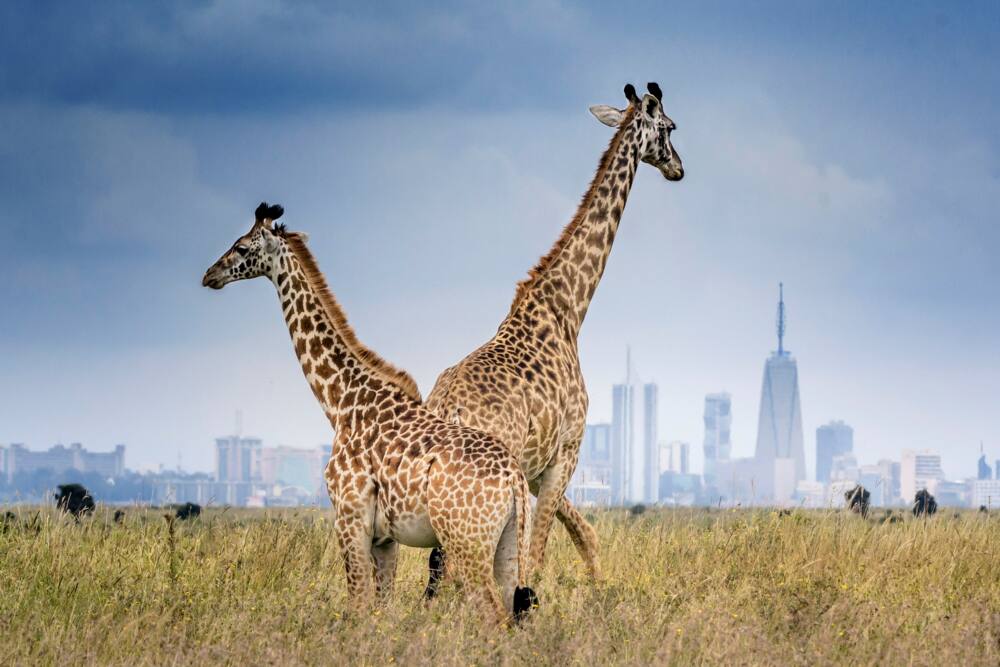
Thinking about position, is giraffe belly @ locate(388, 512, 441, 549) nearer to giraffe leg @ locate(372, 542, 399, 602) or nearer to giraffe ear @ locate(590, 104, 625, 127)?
giraffe leg @ locate(372, 542, 399, 602)

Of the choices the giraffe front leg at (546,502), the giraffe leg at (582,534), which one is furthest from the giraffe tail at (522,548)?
the giraffe leg at (582,534)

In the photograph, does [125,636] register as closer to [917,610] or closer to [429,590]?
[429,590]

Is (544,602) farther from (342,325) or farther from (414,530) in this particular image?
(342,325)

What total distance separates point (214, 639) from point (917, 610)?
232 inches

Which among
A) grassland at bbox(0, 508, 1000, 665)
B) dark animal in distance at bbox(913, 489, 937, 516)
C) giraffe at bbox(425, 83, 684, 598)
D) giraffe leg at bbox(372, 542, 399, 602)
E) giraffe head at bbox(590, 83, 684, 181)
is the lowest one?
grassland at bbox(0, 508, 1000, 665)

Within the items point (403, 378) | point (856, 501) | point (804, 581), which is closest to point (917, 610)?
point (804, 581)

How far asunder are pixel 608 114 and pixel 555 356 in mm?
2748

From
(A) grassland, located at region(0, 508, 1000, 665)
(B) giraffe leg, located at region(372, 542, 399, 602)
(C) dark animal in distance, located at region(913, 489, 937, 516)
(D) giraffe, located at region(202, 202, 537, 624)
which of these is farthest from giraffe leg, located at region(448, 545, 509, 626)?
(C) dark animal in distance, located at region(913, 489, 937, 516)

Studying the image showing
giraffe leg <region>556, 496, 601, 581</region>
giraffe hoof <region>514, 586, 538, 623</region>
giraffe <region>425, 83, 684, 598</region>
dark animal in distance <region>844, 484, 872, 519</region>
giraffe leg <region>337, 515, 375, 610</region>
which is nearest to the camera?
giraffe hoof <region>514, 586, 538, 623</region>

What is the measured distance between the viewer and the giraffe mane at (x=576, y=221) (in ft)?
37.8

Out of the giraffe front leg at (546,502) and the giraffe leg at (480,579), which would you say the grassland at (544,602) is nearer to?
the giraffe leg at (480,579)

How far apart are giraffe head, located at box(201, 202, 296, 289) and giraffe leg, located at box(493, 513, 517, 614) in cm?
321

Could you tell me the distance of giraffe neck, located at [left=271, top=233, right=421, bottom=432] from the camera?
9.79 m

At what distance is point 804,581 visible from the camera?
11.9 meters
